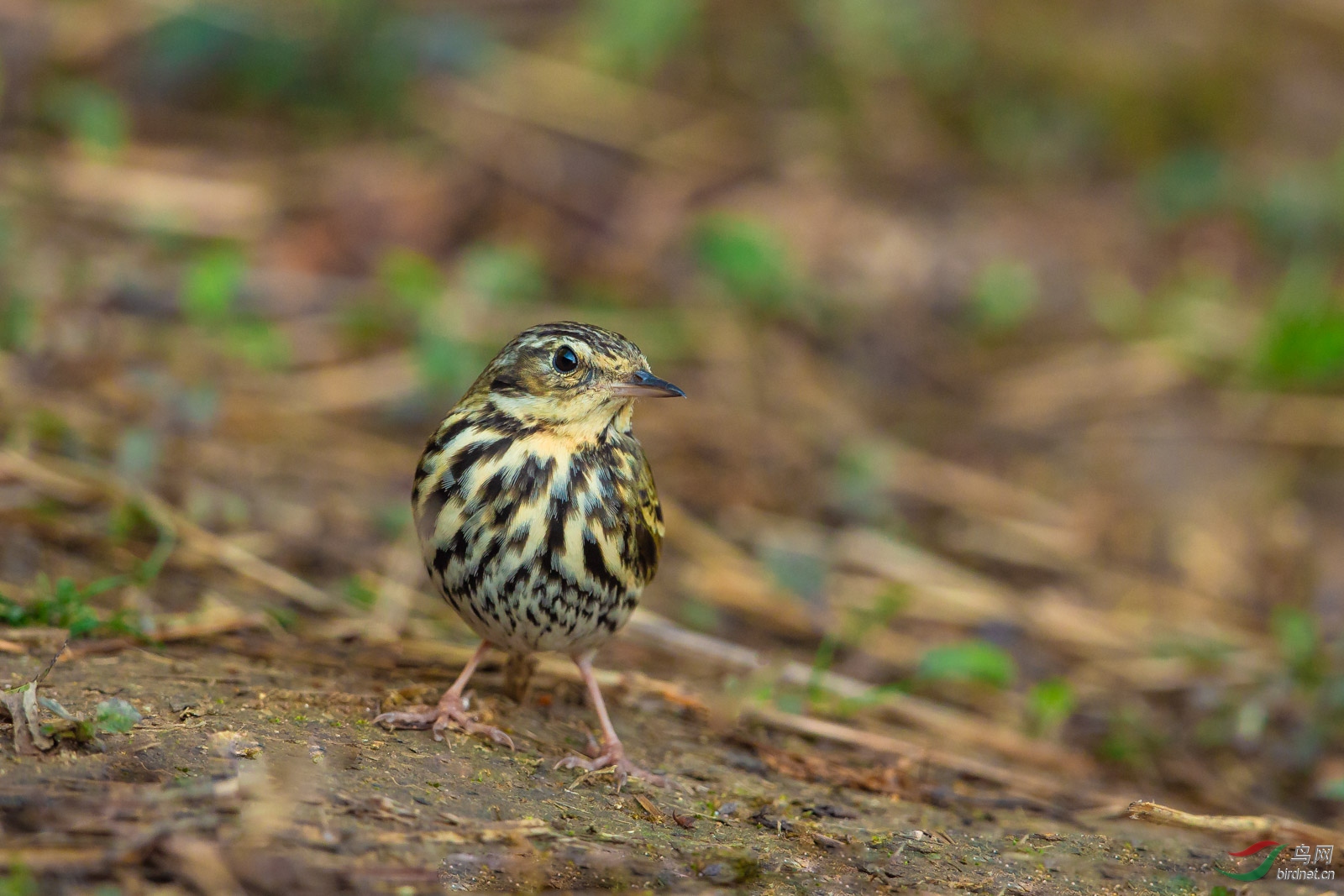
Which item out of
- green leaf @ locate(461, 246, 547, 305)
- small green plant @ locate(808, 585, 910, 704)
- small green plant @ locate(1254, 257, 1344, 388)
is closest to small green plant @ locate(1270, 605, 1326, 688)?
small green plant @ locate(808, 585, 910, 704)

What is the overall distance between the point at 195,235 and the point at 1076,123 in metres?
6.52

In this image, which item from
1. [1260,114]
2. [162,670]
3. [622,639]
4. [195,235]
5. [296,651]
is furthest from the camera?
[1260,114]

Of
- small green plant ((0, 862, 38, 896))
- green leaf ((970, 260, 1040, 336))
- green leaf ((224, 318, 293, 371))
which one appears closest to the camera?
small green plant ((0, 862, 38, 896))

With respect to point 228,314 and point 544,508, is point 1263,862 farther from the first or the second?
point 228,314

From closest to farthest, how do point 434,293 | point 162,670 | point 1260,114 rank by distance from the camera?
point 162,670, point 434,293, point 1260,114

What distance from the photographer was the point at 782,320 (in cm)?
932

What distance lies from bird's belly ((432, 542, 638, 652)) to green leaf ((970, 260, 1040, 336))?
5.74 metres

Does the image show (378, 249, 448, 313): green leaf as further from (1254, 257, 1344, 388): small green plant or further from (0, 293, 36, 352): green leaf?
(1254, 257, 1344, 388): small green plant

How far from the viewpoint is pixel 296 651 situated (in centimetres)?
508

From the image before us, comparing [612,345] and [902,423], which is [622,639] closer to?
[612,345]

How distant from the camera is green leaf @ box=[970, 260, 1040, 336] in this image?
9648mm

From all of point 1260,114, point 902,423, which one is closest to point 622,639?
point 902,423

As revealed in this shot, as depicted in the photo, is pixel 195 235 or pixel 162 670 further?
pixel 195 235

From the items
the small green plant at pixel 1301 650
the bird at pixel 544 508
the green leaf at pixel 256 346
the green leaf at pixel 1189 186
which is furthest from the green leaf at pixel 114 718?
the green leaf at pixel 1189 186
